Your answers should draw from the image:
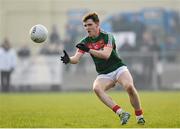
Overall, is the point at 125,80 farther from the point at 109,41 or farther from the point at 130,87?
the point at 109,41

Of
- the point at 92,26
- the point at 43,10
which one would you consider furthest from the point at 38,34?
the point at 43,10

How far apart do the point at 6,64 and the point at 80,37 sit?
18.4 ft

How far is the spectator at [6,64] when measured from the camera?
29237 millimetres

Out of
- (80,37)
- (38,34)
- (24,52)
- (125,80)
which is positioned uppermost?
(38,34)

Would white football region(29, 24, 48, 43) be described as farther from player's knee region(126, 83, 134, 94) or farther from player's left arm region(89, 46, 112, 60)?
player's knee region(126, 83, 134, 94)

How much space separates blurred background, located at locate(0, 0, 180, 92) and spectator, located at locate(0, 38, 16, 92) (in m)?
0.13

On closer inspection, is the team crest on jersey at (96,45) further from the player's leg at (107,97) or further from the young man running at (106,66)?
the player's leg at (107,97)

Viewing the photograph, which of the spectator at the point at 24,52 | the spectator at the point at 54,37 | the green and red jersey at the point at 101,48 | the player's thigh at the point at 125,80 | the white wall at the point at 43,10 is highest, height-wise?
the green and red jersey at the point at 101,48

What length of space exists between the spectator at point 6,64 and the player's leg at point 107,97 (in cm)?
1713

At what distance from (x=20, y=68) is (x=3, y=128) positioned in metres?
21.5

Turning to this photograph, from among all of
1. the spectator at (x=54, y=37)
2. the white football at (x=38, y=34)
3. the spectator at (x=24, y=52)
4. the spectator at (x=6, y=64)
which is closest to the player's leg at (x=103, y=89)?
the white football at (x=38, y=34)

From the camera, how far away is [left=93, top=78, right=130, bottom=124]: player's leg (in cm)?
1195

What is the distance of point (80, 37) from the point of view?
3391 cm

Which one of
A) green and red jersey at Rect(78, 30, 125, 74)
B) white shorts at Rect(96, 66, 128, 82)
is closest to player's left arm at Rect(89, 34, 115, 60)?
green and red jersey at Rect(78, 30, 125, 74)
